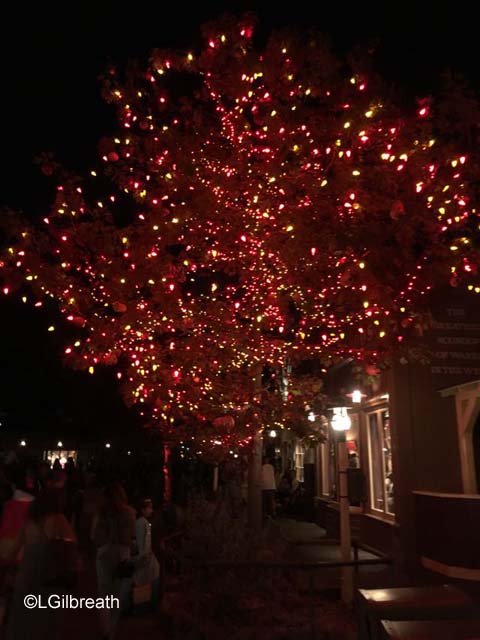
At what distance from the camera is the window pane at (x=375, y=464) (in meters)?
12.5

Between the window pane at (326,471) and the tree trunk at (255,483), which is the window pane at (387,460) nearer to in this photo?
the tree trunk at (255,483)

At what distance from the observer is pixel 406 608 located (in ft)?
12.5

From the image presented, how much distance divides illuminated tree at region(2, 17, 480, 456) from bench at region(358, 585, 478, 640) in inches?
204

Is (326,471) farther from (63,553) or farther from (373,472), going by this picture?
(63,553)

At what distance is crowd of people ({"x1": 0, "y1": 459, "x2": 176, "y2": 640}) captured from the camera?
445 centimetres

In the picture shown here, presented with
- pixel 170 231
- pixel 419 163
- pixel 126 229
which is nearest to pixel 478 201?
pixel 419 163

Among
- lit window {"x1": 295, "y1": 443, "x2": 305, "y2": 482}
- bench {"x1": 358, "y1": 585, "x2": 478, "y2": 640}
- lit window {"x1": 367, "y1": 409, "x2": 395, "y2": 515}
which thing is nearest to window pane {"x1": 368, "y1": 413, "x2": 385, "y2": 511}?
lit window {"x1": 367, "y1": 409, "x2": 395, "y2": 515}

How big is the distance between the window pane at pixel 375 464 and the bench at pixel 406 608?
8.63m

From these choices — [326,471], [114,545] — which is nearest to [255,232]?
[114,545]

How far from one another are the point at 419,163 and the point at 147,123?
4.30 m

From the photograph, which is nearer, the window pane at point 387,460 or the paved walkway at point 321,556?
the paved walkway at point 321,556

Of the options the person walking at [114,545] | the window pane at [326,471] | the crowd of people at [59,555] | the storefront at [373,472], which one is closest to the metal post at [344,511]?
the storefront at [373,472]

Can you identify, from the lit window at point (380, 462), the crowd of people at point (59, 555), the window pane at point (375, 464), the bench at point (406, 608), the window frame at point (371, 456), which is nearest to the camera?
the bench at point (406, 608)

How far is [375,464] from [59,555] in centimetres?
938
